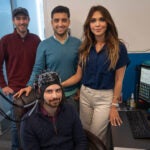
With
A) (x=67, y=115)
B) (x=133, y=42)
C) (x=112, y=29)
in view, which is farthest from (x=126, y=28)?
(x=67, y=115)

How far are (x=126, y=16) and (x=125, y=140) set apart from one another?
1.16m

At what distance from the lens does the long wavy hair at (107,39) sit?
1.61m

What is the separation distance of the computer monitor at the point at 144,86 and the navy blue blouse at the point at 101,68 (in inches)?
10.5

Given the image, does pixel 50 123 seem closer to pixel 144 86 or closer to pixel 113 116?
pixel 113 116

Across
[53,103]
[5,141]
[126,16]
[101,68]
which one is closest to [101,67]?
[101,68]

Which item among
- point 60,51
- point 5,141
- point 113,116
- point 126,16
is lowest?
point 5,141

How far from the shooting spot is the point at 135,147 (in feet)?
4.61

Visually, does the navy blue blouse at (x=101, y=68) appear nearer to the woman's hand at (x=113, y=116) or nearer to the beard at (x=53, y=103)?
the woman's hand at (x=113, y=116)

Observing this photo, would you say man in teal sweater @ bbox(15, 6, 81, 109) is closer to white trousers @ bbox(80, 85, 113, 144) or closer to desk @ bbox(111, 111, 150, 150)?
white trousers @ bbox(80, 85, 113, 144)

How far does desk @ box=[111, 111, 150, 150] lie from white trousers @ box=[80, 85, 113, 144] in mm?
117

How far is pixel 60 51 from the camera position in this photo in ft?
5.93

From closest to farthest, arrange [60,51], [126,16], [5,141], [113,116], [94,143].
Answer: [94,143]
[113,116]
[60,51]
[126,16]
[5,141]

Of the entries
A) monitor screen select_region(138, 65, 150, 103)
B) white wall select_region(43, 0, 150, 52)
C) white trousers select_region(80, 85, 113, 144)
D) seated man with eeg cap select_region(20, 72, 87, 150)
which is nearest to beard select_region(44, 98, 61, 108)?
seated man with eeg cap select_region(20, 72, 87, 150)

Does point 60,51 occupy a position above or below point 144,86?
above
